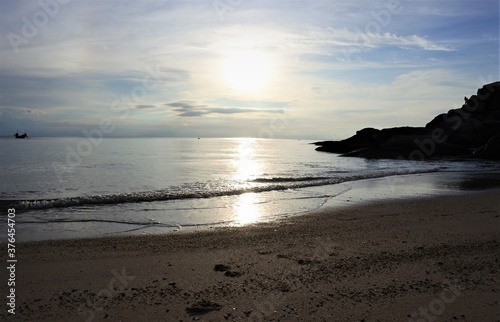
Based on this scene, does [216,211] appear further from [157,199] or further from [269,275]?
[269,275]

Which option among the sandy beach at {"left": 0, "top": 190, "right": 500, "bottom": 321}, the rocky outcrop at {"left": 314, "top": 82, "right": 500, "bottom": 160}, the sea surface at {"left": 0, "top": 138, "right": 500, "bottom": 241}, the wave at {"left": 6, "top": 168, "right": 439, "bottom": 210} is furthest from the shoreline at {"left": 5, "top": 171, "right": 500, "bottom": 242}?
the rocky outcrop at {"left": 314, "top": 82, "right": 500, "bottom": 160}

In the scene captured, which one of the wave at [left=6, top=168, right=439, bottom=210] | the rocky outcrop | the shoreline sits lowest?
the shoreline

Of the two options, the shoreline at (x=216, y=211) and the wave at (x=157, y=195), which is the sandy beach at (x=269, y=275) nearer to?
the shoreline at (x=216, y=211)

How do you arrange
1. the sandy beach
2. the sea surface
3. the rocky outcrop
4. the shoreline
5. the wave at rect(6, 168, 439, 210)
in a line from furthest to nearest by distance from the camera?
the rocky outcrop < the wave at rect(6, 168, 439, 210) < the sea surface < the shoreline < the sandy beach

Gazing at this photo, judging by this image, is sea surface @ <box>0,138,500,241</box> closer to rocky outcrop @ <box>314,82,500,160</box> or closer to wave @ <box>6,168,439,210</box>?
wave @ <box>6,168,439,210</box>

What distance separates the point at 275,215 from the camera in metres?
13.2

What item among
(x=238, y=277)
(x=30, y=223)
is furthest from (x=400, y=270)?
(x=30, y=223)

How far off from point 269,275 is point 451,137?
2231 inches

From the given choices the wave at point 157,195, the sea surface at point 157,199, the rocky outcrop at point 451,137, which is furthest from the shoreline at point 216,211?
the rocky outcrop at point 451,137

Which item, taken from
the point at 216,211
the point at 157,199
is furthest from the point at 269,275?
the point at 157,199

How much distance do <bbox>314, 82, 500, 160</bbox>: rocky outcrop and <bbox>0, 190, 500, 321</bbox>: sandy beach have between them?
4005 centimetres

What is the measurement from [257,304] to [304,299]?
71 cm

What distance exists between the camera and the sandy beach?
515 centimetres

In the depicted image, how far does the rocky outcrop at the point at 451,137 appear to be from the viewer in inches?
1884
